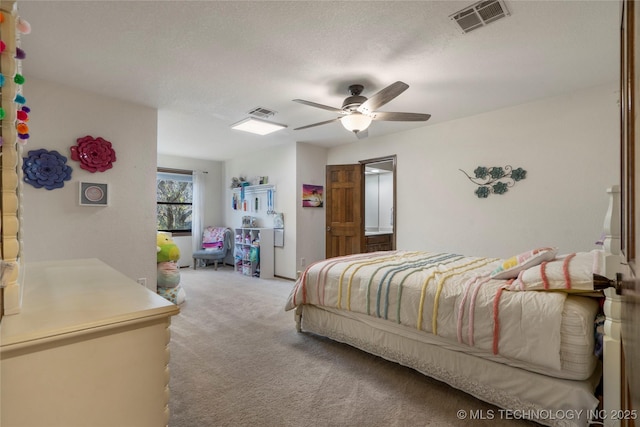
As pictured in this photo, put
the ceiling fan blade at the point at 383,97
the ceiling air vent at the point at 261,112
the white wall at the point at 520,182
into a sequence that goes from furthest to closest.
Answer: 1. the ceiling air vent at the point at 261,112
2. the white wall at the point at 520,182
3. the ceiling fan blade at the point at 383,97

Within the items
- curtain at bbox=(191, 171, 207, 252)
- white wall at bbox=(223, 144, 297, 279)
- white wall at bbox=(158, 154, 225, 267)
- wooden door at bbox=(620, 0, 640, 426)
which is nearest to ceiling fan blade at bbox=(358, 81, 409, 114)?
wooden door at bbox=(620, 0, 640, 426)

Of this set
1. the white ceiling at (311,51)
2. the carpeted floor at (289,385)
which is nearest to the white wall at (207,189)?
the white ceiling at (311,51)

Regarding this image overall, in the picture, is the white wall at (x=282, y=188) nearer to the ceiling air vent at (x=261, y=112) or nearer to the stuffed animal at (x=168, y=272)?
the ceiling air vent at (x=261, y=112)

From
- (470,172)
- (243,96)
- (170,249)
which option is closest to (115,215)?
(170,249)

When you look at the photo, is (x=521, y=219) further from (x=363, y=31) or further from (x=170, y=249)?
(x=170, y=249)

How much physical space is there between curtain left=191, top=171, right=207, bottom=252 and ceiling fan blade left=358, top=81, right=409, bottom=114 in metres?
5.07

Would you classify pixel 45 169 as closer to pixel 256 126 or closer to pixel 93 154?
pixel 93 154

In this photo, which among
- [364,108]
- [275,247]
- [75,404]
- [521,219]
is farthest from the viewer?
[275,247]

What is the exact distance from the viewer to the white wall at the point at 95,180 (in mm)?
2900

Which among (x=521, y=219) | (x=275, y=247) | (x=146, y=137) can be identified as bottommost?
(x=275, y=247)

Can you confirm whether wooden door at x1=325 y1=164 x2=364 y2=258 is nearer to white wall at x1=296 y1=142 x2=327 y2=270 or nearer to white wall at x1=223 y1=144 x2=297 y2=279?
white wall at x1=296 y1=142 x2=327 y2=270

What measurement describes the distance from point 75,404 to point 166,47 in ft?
7.90

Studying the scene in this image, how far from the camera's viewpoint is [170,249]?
13.2ft

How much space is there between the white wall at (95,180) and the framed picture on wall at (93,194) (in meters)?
0.05
